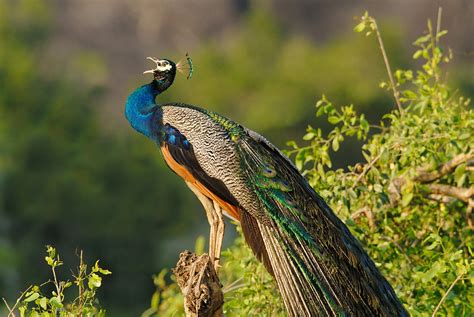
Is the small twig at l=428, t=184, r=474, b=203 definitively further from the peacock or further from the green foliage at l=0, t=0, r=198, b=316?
the green foliage at l=0, t=0, r=198, b=316

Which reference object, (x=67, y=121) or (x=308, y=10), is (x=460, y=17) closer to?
(x=67, y=121)

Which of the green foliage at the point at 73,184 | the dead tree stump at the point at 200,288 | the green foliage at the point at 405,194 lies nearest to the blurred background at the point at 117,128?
the green foliage at the point at 73,184

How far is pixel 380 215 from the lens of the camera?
18.4ft

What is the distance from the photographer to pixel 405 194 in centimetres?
544

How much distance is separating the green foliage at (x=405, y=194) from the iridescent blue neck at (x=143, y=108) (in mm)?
675

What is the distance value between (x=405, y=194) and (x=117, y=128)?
917 inches

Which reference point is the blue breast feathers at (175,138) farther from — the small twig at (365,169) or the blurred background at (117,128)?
the blurred background at (117,128)

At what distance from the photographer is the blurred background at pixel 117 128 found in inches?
891

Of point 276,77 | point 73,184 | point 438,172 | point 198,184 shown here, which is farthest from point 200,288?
point 276,77

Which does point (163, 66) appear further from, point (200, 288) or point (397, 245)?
point (200, 288)

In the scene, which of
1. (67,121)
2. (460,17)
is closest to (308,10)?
(67,121)

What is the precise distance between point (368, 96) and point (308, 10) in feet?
52.1

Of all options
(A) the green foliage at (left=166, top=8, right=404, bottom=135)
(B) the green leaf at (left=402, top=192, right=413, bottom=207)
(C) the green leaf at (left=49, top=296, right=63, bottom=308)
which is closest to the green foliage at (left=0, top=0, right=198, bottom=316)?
(A) the green foliage at (left=166, top=8, right=404, bottom=135)

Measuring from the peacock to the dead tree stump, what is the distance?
1.21ft
